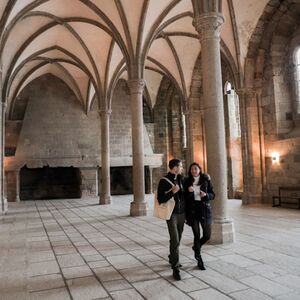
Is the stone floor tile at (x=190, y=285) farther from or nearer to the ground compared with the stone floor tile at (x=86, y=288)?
farther from the ground

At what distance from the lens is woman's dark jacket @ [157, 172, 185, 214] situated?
4293 mm

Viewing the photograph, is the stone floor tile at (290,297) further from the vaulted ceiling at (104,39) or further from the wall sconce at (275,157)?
the wall sconce at (275,157)

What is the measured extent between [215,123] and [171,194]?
2606 millimetres

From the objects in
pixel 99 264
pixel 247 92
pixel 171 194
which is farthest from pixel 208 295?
pixel 247 92

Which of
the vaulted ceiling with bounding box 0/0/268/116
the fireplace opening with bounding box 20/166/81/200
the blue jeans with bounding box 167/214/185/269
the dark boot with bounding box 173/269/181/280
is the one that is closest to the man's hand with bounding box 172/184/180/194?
the blue jeans with bounding box 167/214/185/269

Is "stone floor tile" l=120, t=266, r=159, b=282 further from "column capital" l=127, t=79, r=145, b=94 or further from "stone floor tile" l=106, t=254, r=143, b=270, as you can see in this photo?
"column capital" l=127, t=79, r=145, b=94

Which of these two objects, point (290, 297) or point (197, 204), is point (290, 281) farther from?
point (197, 204)

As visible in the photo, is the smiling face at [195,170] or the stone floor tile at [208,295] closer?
the stone floor tile at [208,295]

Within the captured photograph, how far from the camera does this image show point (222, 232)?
6.12 metres

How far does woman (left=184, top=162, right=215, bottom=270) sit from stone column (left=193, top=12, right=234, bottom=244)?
151 cm

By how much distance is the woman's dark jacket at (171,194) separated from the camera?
4293 millimetres

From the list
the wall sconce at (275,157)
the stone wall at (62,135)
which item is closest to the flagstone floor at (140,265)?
the wall sconce at (275,157)

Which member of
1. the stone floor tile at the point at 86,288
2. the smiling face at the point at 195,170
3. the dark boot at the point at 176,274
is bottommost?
the stone floor tile at the point at 86,288

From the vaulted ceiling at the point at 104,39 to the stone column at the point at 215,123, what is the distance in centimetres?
522
